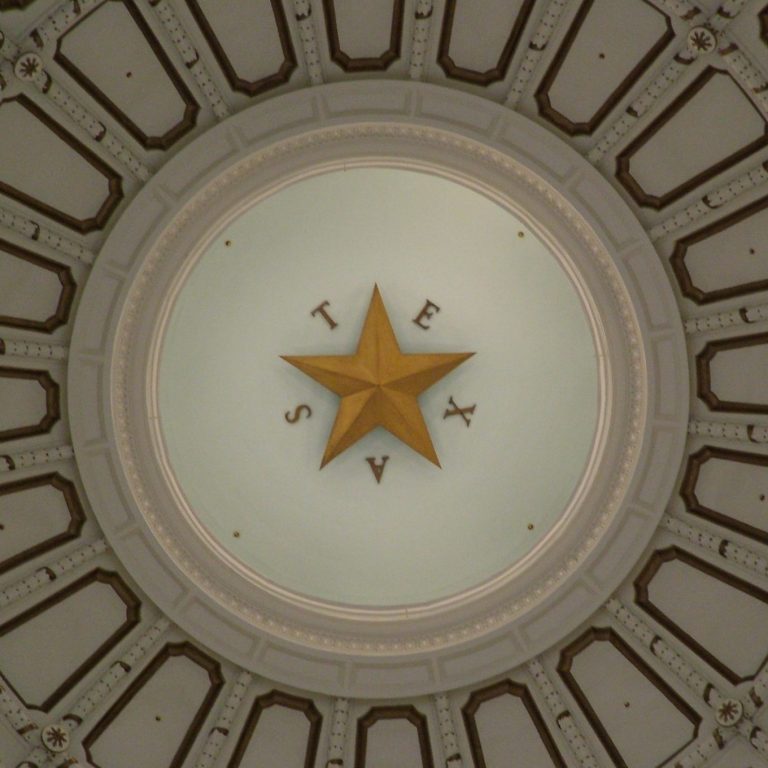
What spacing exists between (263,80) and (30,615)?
8486 mm

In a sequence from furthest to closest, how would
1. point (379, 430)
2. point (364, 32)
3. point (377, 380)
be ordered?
1. point (379, 430)
2. point (377, 380)
3. point (364, 32)

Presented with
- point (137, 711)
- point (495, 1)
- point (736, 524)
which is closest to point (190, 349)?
point (137, 711)

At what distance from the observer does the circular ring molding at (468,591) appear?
55.8 feet

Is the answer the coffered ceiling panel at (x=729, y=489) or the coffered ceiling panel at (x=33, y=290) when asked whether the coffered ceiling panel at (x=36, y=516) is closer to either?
the coffered ceiling panel at (x=33, y=290)

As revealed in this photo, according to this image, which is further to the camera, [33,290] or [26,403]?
[26,403]

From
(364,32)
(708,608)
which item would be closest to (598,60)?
(364,32)

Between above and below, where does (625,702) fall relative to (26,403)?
below

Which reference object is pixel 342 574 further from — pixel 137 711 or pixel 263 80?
pixel 263 80

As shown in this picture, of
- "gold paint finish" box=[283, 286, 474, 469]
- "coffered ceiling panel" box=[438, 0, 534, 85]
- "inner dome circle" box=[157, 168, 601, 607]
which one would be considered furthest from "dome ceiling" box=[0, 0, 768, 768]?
"gold paint finish" box=[283, 286, 474, 469]

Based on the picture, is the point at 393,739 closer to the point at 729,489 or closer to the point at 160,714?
the point at 160,714

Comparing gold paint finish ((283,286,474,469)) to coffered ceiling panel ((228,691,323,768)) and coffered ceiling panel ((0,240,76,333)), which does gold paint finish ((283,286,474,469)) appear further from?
coffered ceiling panel ((228,691,323,768))

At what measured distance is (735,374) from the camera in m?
17.4

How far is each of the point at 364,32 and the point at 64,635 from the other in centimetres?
979

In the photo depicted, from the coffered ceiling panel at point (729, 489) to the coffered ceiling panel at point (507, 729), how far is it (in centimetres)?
391
